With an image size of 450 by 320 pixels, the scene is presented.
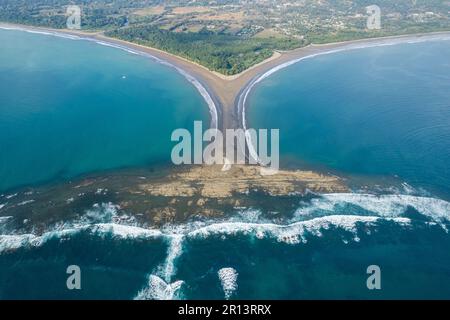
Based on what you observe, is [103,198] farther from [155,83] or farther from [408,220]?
[155,83]

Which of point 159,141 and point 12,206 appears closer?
point 12,206

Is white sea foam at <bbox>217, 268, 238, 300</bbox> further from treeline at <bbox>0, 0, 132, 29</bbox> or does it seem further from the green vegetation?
treeline at <bbox>0, 0, 132, 29</bbox>

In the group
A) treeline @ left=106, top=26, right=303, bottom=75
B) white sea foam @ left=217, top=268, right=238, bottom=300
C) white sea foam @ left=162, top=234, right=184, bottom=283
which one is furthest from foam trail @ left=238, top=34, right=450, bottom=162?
white sea foam @ left=217, top=268, right=238, bottom=300

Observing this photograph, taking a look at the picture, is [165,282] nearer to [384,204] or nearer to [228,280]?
[228,280]

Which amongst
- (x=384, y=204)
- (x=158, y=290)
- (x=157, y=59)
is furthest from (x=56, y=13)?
(x=384, y=204)
